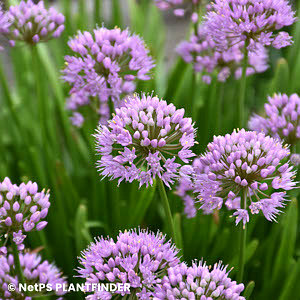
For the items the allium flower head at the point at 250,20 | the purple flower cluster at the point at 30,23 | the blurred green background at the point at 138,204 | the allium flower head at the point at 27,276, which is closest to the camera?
the allium flower head at the point at 27,276

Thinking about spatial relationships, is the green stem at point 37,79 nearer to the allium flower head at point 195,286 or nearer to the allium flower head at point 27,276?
the allium flower head at point 27,276

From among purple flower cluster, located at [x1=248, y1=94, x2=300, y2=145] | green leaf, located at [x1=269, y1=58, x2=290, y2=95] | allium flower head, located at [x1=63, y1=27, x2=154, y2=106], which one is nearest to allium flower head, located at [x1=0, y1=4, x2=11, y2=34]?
allium flower head, located at [x1=63, y1=27, x2=154, y2=106]

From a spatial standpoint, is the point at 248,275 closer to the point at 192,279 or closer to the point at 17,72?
the point at 192,279

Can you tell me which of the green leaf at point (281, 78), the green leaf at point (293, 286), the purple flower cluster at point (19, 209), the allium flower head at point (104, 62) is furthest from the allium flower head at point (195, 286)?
the green leaf at point (281, 78)

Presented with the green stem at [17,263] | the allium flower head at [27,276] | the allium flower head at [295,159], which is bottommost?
the allium flower head at [27,276]

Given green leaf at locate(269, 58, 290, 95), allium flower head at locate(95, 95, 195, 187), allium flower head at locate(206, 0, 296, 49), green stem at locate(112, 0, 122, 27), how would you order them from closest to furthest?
1. allium flower head at locate(95, 95, 195, 187)
2. allium flower head at locate(206, 0, 296, 49)
3. green leaf at locate(269, 58, 290, 95)
4. green stem at locate(112, 0, 122, 27)

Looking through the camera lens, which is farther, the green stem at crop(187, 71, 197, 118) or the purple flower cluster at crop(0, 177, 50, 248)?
the green stem at crop(187, 71, 197, 118)

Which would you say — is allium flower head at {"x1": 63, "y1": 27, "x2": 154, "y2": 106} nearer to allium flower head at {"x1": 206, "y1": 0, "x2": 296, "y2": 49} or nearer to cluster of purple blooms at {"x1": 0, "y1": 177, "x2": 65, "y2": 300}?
allium flower head at {"x1": 206, "y1": 0, "x2": 296, "y2": 49}
